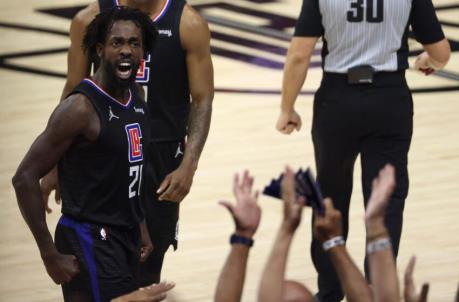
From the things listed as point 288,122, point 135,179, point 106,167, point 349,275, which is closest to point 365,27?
point 288,122

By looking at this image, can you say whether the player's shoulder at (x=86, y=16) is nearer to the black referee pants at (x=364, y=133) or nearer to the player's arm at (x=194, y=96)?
the player's arm at (x=194, y=96)

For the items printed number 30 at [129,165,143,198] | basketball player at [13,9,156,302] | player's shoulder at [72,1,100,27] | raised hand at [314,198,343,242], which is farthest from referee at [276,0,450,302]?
raised hand at [314,198,343,242]

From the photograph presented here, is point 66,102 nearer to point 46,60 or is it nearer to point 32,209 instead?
point 32,209

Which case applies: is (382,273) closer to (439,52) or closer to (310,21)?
(310,21)

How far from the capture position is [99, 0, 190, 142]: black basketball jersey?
245 inches

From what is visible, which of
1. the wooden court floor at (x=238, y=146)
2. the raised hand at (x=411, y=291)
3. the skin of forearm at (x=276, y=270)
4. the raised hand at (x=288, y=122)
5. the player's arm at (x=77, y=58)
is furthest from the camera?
the wooden court floor at (x=238, y=146)

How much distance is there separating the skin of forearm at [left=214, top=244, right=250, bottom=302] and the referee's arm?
235 centimetres

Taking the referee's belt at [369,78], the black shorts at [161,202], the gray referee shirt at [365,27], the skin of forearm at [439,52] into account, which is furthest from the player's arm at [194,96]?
the skin of forearm at [439,52]

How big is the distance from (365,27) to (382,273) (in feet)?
8.20

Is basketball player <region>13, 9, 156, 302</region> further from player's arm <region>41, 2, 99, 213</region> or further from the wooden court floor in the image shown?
the wooden court floor

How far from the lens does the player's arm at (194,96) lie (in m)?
6.13

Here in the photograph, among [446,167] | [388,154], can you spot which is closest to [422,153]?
[446,167]

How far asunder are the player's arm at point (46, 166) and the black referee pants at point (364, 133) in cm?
152

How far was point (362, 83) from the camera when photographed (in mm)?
6320
